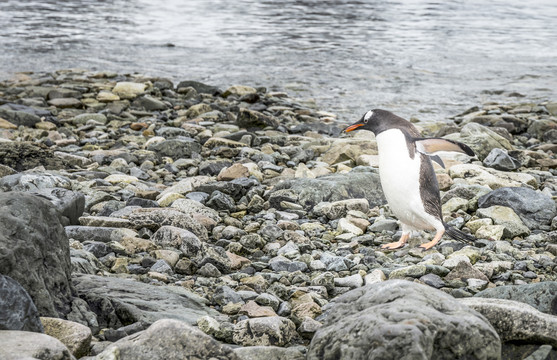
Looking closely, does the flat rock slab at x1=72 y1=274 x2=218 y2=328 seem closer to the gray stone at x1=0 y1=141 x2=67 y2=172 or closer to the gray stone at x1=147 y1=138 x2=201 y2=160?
the gray stone at x1=0 y1=141 x2=67 y2=172

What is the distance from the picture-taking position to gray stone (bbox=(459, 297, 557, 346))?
3287 mm

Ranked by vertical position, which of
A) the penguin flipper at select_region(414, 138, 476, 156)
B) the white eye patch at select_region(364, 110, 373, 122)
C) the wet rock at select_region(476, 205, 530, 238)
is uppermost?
the white eye patch at select_region(364, 110, 373, 122)

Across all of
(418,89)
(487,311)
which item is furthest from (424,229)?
(418,89)

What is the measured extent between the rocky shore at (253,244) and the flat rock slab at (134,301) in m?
0.01

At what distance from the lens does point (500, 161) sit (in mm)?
7836

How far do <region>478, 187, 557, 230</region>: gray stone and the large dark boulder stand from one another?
13.0ft

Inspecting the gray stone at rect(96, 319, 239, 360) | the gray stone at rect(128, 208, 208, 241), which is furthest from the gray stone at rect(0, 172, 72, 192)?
the gray stone at rect(96, 319, 239, 360)

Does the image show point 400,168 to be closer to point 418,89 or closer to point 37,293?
point 37,293

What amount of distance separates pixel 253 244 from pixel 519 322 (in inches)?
100

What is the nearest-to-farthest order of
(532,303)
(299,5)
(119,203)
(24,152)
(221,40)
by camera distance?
1. (532,303)
2. (119,203)
3. (24,152)
4. (221,40)
5. (299,5)

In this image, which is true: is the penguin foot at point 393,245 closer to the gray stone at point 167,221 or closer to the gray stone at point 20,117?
the gray stone at point 167,221

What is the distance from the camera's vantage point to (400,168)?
539 centimetres

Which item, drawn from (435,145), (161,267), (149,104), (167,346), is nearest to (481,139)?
(435,145)

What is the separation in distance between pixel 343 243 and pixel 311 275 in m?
0.82
